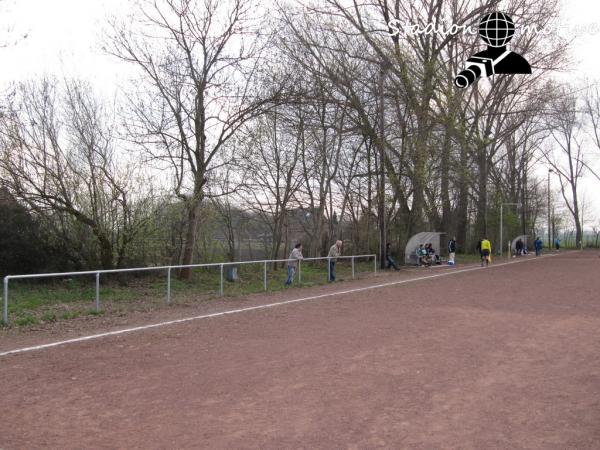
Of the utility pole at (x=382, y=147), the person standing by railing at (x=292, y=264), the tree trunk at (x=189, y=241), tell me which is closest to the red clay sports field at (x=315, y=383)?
the person standing by railing at (x=292, y=264)

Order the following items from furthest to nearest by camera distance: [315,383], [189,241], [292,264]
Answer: [189,241] < [292,264] < [315,383]

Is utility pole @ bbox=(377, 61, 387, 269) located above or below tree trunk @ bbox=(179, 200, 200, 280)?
above

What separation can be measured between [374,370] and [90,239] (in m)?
13.1

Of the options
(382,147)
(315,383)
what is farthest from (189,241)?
(315,383)

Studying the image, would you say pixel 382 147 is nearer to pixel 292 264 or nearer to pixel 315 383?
pixel 292 264

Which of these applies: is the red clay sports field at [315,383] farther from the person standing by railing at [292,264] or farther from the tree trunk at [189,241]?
the tree trunk at [189,241]

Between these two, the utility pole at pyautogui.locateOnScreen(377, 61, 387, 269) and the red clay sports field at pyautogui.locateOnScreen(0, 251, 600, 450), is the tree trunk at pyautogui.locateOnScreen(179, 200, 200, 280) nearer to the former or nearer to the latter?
the red clay sports field at pyautogui.locateOnScreen(0, 251, 600, 450)

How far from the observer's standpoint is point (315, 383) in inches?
236

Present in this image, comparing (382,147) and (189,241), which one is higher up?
(382,147)

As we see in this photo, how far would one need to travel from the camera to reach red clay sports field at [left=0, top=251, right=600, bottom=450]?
448cm

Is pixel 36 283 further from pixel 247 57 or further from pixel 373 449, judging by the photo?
pixel 373 449

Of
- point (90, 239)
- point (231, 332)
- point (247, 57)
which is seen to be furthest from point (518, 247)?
point (231, 332)

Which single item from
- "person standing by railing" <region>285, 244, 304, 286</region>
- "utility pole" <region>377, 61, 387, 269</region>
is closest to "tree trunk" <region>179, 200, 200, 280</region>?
"person standing by railing" <region>285, 244, 304, 286</region>

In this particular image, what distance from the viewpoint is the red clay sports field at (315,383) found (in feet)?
14.7
